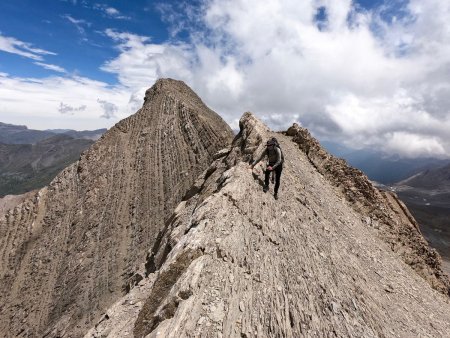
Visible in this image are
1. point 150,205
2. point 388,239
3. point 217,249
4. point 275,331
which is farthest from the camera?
point 150,205

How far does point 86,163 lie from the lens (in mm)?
55594

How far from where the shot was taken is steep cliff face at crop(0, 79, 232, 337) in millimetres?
40781

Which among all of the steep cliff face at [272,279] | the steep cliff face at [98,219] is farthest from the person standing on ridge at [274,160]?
the steep cliff face at [98,219]

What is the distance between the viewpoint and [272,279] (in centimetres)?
1321

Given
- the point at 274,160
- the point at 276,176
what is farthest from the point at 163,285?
the point at 274,160

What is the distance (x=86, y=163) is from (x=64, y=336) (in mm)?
28360

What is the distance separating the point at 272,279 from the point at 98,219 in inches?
1574

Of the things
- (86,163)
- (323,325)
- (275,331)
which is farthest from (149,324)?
(86,163)

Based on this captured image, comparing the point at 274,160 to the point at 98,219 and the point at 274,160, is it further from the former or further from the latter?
the point at 98,219

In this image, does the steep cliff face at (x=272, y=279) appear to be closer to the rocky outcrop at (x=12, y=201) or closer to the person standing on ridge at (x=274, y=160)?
the person standing on ridge at (x=274, y=160)

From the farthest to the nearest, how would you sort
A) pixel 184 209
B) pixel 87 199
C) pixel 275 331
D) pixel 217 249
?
pixel 87 199
pixel 184 209
pixel 217 249
pixel 275 331

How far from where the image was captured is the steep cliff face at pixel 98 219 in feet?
134

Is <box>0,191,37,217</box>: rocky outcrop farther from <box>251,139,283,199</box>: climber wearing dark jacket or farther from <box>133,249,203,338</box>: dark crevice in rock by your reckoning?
<box>133,249,203,338</box>: dark crevice in rock

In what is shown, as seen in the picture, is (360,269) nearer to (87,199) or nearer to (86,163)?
(87,199)
